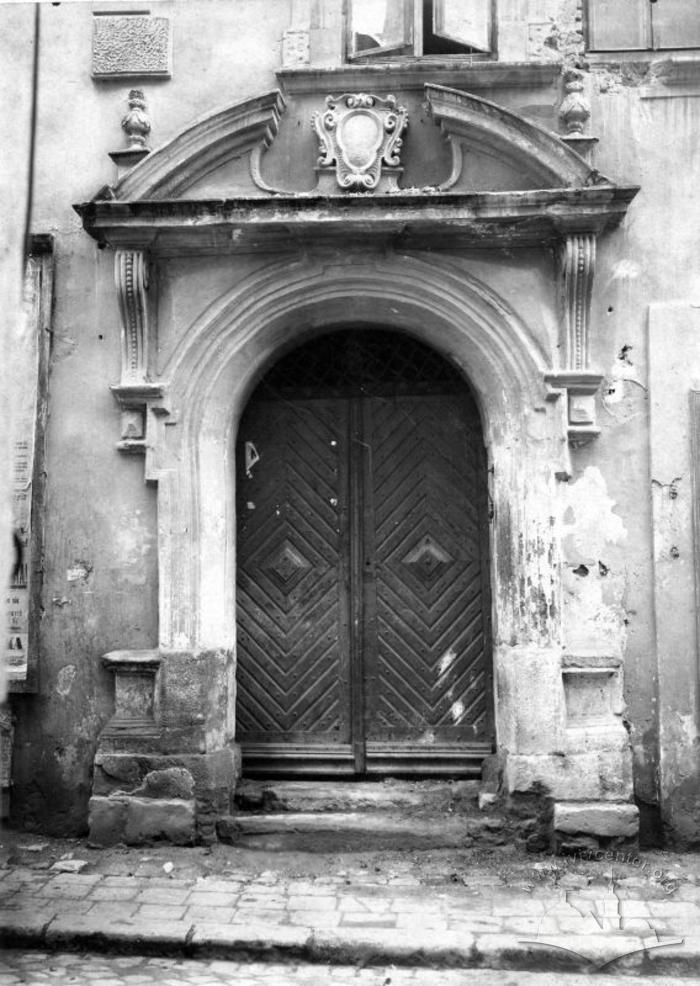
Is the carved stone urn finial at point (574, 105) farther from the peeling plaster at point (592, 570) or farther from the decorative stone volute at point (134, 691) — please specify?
the decorative stone volute at point (134, 691)

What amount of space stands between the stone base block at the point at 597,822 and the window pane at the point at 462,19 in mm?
4704

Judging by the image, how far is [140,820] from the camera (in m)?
6.04

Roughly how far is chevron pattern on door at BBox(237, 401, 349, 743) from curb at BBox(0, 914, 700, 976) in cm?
196

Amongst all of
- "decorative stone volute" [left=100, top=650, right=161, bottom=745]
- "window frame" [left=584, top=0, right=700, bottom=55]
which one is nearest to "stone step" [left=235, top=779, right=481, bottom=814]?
"decorative stone volute" [left=100, top=650, right=161, bottom=745]

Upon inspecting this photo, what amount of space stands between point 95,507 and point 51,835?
6.52 feet

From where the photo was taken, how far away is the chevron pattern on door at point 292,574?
22.0ft

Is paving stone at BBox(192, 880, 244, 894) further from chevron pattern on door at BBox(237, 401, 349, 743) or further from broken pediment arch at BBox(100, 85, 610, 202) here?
broken pediment arch at BBox(100, 85, 610, 202)

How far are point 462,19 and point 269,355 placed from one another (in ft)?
8.01

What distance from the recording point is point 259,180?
6406 millimetres

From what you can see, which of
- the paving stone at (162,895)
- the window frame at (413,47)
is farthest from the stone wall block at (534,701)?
the window frame at (413,47)

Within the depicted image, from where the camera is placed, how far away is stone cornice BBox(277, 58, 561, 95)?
6418mm

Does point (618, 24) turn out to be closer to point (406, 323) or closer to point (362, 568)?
point (406, 323)

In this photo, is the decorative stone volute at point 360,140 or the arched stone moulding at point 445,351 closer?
the arched stone moulding at point 445,351

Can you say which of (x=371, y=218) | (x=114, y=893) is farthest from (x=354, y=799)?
(x=371, y=218)
